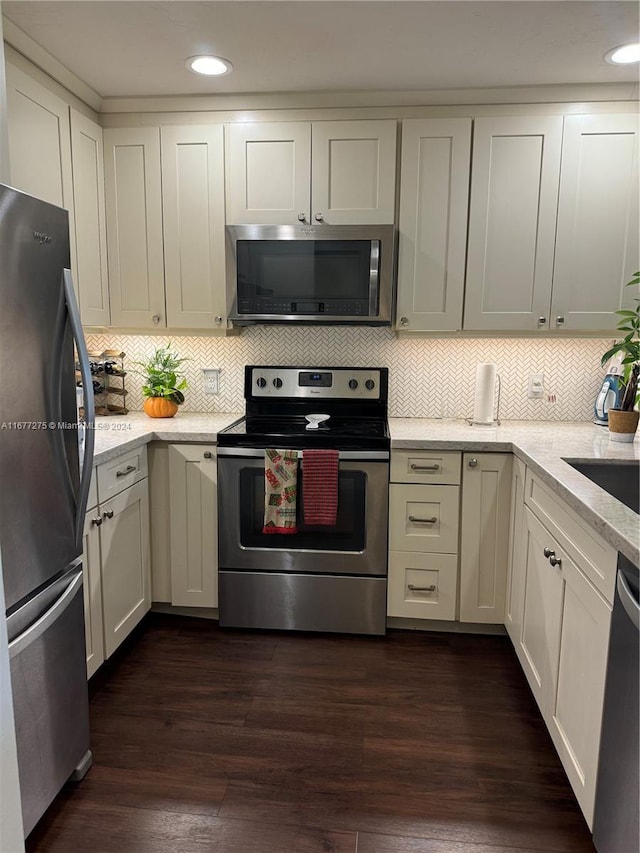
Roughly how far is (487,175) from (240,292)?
1240 mm

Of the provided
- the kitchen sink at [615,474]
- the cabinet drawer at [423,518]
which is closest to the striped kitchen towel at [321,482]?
the cabinet drawer at [423,518]

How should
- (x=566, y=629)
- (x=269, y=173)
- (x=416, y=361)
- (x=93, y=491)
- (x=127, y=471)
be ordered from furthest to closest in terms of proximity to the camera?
(x=416, y=361) → (x=269, y=173) → (x=127, y=471) → (x=93, y=491) → (x=566, y=629)

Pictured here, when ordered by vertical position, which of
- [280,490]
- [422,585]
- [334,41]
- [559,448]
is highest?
[334,41]

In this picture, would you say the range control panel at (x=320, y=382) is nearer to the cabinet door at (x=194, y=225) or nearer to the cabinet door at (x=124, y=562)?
the cabinet door at (x=194, y=225)

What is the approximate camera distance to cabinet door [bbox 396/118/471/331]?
8.65ft

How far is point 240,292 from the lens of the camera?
8.89 feet

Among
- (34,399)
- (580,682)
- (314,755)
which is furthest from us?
(314,755)

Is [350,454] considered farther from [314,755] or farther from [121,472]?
[314,755]

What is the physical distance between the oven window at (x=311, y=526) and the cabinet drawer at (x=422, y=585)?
8.2 inches

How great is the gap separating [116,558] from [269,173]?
1.84m

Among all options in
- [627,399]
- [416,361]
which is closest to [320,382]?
[416,361]

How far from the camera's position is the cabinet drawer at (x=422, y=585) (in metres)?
2.61

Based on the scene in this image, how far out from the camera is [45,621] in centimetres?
154

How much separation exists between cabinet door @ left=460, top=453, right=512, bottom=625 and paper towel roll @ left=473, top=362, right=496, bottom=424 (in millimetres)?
409
